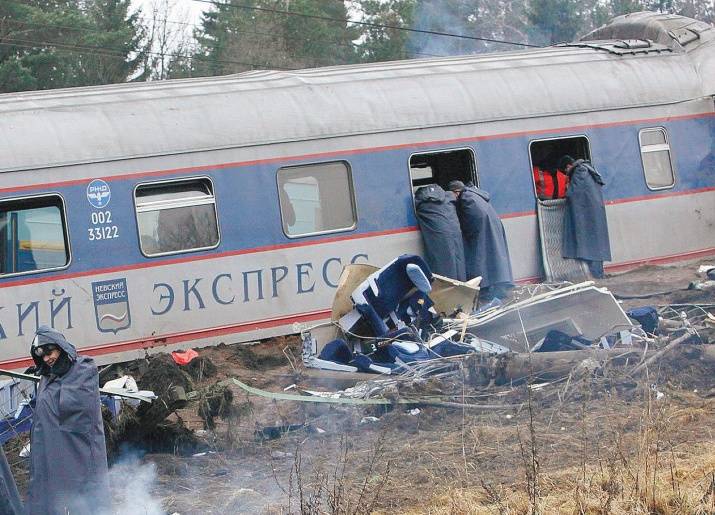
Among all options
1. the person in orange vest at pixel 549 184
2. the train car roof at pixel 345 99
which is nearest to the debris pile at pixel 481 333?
the train car roof at pixel 345 99

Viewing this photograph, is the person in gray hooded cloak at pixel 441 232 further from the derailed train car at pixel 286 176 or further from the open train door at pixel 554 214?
the open train door at pixel 554 214

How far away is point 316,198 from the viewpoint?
13141 millimetres

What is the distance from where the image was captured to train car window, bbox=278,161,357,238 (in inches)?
513

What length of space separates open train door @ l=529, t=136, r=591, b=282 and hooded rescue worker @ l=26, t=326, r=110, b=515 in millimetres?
7636

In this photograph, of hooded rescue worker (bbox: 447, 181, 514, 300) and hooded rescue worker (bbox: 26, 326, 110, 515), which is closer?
hooded rescue worker (bbox: 26, 326, 110, 515)

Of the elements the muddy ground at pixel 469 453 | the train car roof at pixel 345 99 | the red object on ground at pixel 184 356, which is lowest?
the muddy ground at pixel 469 453

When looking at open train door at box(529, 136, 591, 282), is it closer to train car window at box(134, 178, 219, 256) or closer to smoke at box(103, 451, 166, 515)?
train car window at box(134, 178, 219, 256)

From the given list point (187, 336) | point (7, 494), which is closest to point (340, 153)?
point (187, 336)

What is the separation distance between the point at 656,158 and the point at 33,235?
7527 millimetres

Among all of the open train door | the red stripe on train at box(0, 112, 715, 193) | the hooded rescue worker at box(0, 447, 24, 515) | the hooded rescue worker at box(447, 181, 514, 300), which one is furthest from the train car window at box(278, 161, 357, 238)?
the hooded rescue worker at box(0, 447, 24, 515)

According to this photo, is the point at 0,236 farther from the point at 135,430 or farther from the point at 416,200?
the point at 416,200

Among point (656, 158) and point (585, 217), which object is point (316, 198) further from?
point (656, 158)

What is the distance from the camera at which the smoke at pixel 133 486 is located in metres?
8.18

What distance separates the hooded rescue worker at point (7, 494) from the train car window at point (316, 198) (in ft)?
19.2
